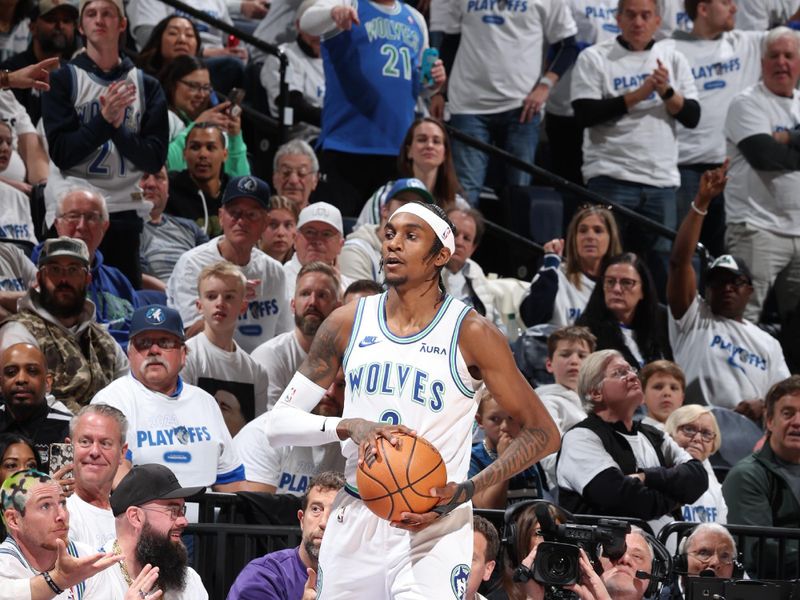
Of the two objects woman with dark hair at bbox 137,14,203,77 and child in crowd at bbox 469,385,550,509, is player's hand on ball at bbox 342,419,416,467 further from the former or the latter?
woman with dark hair at bbox 137,14,203,77

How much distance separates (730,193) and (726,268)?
201 centimetres

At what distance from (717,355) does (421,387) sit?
526cm

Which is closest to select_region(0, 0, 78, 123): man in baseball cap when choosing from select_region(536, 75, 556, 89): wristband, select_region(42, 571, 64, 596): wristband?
select_region(536, 75, 556, 89): wristband

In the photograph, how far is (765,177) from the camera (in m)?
11.7

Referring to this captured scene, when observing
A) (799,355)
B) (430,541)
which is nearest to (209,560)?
(430,541)

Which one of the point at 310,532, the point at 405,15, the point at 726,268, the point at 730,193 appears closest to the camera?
the point at 310,532

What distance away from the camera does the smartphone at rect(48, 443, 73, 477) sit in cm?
703

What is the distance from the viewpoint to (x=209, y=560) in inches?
271

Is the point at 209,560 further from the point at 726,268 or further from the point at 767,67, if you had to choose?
the point at 767,67

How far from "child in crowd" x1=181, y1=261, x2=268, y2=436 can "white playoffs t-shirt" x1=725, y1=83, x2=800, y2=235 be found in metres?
4.88

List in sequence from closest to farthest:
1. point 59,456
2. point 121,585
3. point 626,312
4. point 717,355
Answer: point 121,585 → point 59,456 → point 626,312 → point 717,355

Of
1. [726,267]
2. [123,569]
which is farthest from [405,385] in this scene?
[726,267]

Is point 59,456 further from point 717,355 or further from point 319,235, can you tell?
point 717,355

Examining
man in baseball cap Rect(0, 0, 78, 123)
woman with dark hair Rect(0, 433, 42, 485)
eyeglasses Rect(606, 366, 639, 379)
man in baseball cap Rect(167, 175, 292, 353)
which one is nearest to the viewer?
woman with dark hair Rect(0, 433, 42, 485)
